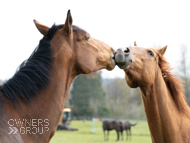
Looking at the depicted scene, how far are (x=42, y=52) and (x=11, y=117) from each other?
31.0 inches

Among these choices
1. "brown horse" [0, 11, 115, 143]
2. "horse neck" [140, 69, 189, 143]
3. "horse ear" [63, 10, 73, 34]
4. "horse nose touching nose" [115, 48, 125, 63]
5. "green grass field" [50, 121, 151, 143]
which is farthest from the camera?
"green grass field" [50, 121, 151, 143]

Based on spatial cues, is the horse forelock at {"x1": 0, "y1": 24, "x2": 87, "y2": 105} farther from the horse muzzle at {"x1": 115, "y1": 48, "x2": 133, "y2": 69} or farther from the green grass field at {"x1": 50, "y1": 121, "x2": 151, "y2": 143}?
the green grass field at {"x1": 50, "y1": 121, "x2": 151, "y2": 143}

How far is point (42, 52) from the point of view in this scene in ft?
7.93

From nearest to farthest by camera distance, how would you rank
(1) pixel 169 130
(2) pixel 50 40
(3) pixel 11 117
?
(3) pixel 11 117 → (2) pixel 50 40 → (1) pixel 169 130

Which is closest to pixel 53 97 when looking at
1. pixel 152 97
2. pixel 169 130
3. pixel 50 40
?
pixel 50 40

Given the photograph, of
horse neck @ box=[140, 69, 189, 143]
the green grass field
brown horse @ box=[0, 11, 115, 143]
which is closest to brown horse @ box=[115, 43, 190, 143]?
horse neck @ box=[140, 69, 189, 143]

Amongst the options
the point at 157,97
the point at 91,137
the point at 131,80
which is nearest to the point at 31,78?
the point at 131,80

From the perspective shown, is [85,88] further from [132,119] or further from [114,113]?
[132,119]

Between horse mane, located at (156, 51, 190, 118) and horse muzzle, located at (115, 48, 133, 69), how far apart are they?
721mm

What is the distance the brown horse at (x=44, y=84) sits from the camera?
2150 mm

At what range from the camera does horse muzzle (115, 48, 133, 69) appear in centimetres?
306

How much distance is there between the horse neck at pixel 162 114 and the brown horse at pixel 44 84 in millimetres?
1300

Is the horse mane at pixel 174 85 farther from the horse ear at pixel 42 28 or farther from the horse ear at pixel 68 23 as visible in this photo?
the horse ear at pixel 42 28

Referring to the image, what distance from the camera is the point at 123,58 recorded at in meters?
3.12
